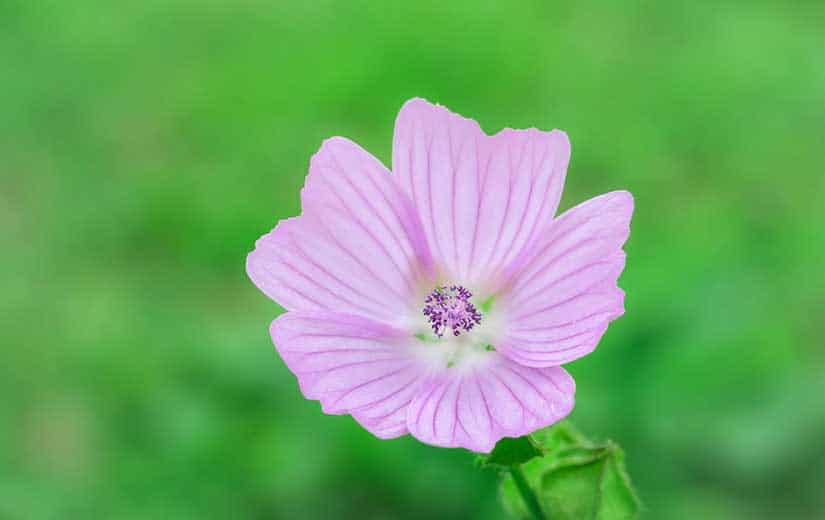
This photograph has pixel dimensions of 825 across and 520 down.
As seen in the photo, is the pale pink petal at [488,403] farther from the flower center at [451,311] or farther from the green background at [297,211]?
the green background at [297,211]

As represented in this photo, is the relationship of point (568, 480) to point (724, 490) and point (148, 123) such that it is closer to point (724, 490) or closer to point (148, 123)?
point (724, 490)

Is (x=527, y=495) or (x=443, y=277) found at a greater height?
(x=443, y=277)

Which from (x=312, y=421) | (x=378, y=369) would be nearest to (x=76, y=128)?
(x=312, y=421)

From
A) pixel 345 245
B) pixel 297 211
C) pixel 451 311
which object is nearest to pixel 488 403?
pixel 451 311

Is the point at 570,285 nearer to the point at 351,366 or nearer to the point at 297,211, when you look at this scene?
the point at 351,366

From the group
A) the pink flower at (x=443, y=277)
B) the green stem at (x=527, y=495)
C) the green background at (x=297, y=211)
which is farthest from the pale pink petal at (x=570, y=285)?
the green background at (x=297, y=211)

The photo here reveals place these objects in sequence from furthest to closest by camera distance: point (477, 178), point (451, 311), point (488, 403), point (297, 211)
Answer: point (297, 211)
point (451, 311)
point (477, 178)
point (488, 403)

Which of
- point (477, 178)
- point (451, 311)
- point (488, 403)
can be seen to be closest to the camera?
point (488, 403)

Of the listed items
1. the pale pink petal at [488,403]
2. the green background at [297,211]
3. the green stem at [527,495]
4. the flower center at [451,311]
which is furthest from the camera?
the green background at [297,211]

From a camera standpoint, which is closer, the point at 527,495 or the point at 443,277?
the point at 527,495
